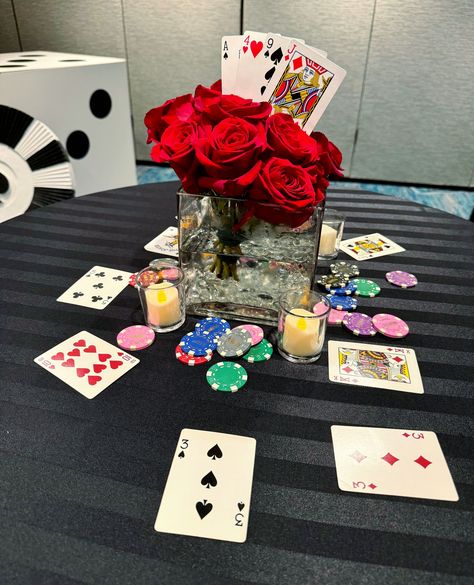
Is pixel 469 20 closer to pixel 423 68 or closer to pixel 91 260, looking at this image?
pixel 423 68

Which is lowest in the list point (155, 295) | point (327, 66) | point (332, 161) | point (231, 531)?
point (231, 531)

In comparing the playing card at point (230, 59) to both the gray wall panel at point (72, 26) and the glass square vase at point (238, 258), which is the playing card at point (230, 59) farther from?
the gray wall panel at point (72, 26)

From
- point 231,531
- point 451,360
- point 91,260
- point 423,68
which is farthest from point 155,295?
point 423,68

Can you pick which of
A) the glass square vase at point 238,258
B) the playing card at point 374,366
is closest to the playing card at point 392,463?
the playing card at point 374,366

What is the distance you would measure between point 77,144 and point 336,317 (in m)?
1.87

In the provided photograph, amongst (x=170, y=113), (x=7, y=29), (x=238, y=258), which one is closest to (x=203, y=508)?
(x=238, y=258)

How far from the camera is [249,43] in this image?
892mm

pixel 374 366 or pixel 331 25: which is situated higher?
pixel 331 25

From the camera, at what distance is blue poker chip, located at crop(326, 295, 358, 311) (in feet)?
3.42

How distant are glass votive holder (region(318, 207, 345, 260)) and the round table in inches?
7.7

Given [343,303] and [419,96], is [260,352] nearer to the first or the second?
[343,303]

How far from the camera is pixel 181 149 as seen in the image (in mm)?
845

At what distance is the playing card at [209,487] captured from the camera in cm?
61

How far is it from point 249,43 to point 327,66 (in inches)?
6.4
